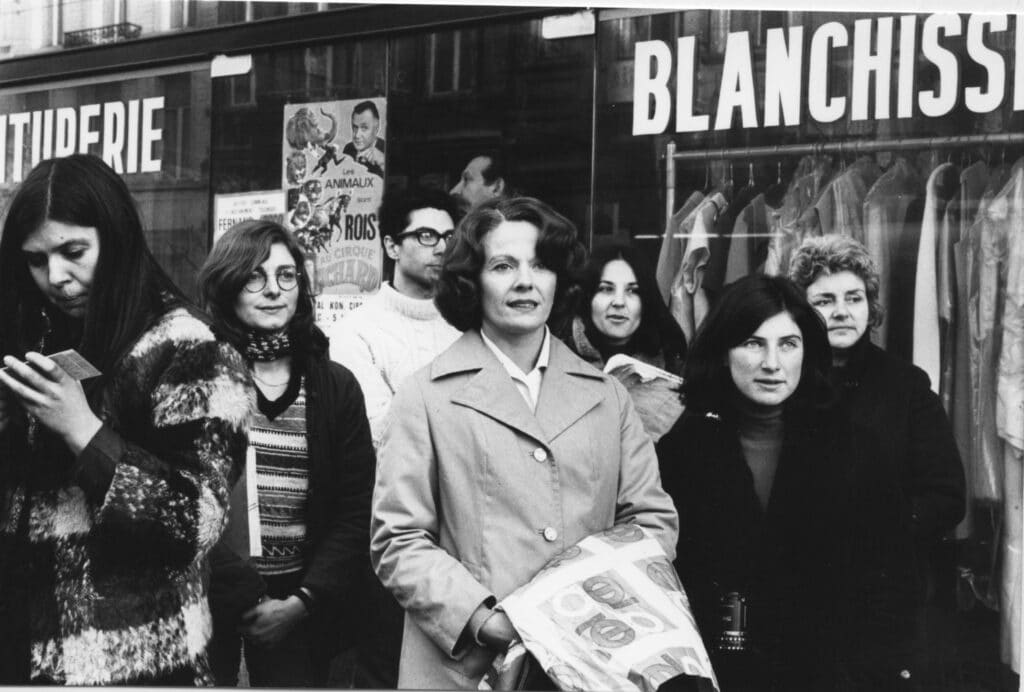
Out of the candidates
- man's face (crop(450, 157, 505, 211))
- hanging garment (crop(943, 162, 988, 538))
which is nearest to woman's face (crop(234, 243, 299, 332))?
man's face (crop(450, 157, 505, 211))

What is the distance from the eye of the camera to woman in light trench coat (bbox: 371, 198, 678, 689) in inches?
129

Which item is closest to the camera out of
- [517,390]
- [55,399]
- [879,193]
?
[55,399]

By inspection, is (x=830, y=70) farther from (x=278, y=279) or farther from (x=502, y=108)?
(x=278, y=279)

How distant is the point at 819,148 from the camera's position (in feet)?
14.8

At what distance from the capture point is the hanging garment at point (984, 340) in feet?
14.1

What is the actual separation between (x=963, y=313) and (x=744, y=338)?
2.84 ft

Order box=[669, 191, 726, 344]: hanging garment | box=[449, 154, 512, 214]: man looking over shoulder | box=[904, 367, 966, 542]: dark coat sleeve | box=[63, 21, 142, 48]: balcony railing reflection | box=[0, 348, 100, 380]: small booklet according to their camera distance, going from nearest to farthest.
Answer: box=[0, 348, 100, 380]: small booklet < box=[904, 367, 966, 542]: dark coat sleeve < box=[669, 191, 726, 344]: hanging garment < box=[449, 154, 512, 214]: man looking over shoulder < box=[63, 21, 142, 48]: balcony railing reflection

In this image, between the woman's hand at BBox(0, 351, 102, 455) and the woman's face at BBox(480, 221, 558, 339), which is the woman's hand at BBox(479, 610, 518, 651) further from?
the woman's hand at BBox(0, 351, 102, 455)

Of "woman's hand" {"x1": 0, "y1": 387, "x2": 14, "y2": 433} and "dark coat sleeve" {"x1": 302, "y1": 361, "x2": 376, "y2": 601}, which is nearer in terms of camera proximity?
"woman's hand" {"x1": 0, "y1": 387, "x2": 14, "y2": 433}

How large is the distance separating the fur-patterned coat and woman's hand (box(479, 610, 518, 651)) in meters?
0.74

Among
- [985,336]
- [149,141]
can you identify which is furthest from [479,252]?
[149,141]

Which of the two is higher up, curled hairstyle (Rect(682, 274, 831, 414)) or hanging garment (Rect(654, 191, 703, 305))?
hanging garment (Rect(654, 191, 703, 305))

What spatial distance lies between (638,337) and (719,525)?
32.3 inches

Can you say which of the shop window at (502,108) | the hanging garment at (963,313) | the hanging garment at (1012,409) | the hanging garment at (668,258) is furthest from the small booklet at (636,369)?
the hanging garment at (1012,409)
